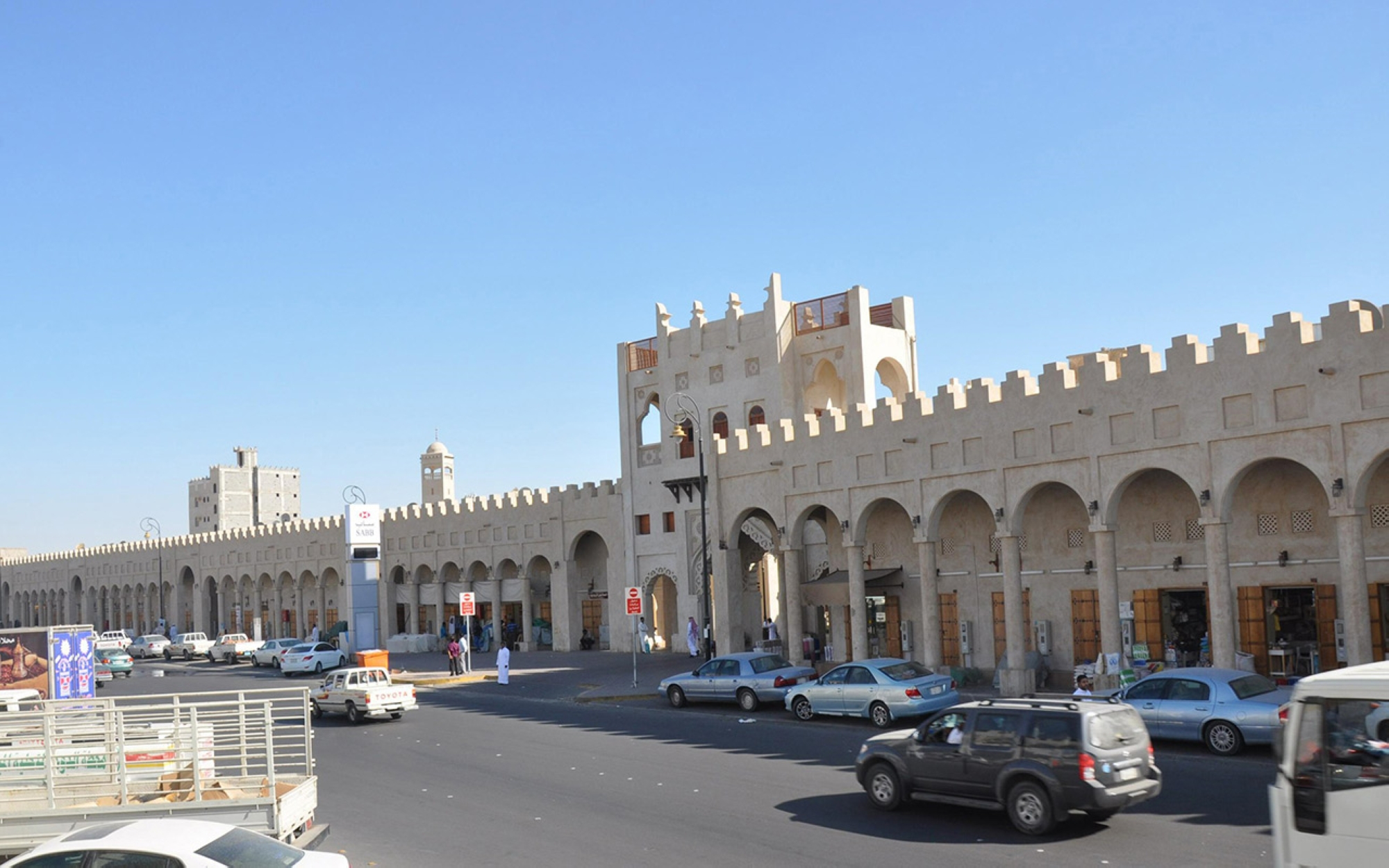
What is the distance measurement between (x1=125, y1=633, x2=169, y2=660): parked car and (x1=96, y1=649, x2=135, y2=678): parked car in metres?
13.5

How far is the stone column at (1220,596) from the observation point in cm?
2364

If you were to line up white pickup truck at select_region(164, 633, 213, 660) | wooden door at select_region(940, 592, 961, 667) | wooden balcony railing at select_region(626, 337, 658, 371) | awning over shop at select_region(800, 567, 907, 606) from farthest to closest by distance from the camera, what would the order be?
white pickup truck at select_region(164, 633, 213, 660)
wooden balcony railing at select_region(626, 337, 658, 371)
awning over shop at select_region(800, 567, 907, 606)
wooden door at select_region(940, 592, 961, 667)

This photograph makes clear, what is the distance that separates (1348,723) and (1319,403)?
15.7 meters

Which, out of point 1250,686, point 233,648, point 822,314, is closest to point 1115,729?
point 1250,686

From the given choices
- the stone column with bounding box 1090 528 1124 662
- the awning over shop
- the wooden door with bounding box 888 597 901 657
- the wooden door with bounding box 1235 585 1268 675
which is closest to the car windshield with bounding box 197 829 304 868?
the stone column with bounding box 1090 528 1124 662

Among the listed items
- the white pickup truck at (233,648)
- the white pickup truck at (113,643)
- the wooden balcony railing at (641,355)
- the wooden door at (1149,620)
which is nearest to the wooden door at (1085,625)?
the wooden door at (1149,620)

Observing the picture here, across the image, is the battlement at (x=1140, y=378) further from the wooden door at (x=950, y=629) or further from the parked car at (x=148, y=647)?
the parked car at (x=148, y=647)

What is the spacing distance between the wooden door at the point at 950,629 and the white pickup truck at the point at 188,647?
134 feet

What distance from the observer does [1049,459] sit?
27.0 m

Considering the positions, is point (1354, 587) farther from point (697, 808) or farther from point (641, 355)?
point (641, 355)

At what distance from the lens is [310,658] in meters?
44.2

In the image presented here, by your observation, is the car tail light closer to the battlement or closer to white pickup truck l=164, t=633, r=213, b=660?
the battlement

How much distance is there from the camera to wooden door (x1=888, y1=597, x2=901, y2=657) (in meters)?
33.5

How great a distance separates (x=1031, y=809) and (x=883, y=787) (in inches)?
83.6
